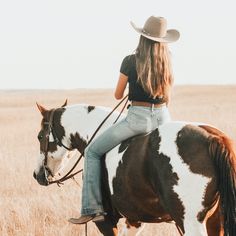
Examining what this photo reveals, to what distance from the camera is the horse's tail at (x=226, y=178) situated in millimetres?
4590

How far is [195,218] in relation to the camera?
4676mm

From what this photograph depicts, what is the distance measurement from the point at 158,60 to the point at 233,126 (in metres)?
16.4

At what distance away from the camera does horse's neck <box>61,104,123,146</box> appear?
6.47 m

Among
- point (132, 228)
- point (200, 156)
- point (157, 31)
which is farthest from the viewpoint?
point (132, 228)

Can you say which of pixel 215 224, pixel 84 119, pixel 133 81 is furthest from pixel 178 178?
pixel 84 119

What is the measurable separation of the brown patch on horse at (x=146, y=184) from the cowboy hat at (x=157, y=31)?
1.01 meters

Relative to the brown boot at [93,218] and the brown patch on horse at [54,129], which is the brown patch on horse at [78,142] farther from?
the brown boot at [93,218]

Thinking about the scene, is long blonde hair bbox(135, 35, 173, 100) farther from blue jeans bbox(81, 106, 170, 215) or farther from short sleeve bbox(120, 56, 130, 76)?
blue jeans bbox(81, 106, 170, 215)

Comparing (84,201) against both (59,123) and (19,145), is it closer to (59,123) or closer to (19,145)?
(59,123)

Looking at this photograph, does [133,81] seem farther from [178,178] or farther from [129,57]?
[178,178]

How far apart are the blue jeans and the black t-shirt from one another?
9 cm

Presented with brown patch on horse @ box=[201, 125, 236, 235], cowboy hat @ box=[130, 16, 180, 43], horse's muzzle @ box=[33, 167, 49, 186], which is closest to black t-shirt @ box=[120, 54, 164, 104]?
cowboy hat @ box=[130, 16, 180, 43]

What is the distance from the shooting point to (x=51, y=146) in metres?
7.00

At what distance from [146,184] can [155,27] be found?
1.60 metres
